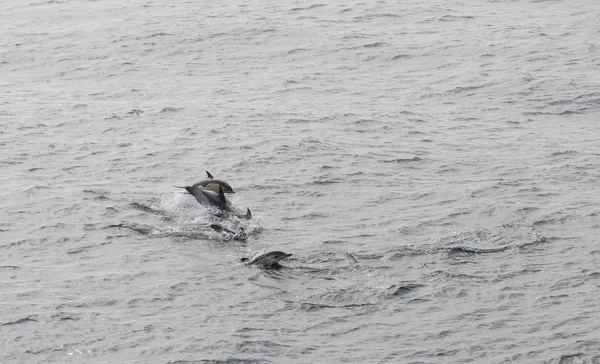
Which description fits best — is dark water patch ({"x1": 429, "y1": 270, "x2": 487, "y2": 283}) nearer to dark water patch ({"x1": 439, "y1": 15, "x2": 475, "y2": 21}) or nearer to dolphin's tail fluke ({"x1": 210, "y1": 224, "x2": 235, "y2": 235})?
dolphin's tail fluke ({"x1": 210, "y1": 224, "x2": 235, "y2": 235})

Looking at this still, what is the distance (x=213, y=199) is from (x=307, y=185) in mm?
3882

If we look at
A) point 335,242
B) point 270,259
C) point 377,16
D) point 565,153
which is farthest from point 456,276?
point 377,16

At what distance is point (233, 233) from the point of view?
75.7 feet

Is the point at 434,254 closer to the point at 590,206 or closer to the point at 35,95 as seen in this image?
the point at 590,206

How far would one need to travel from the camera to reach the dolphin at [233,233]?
22.9 m

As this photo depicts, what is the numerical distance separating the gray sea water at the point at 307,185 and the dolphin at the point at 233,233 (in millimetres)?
245

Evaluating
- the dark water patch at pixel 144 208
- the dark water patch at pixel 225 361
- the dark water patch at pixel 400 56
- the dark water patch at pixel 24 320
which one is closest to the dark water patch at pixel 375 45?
the dark water patch at pixel 400 56

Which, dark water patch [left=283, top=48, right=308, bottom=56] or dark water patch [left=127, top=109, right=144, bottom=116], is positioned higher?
dark water patch [left=127, top=109, right=144, bottom=116]

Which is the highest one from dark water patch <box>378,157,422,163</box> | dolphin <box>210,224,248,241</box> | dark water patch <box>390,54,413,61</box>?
dolphin <box>210,224,248,241</box>

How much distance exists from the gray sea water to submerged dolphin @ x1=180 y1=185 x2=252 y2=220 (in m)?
0.34

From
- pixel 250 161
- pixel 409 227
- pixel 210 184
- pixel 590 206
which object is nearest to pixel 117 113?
pixel 250 161

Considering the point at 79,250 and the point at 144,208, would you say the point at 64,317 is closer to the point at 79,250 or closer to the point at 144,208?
the point at 79,250

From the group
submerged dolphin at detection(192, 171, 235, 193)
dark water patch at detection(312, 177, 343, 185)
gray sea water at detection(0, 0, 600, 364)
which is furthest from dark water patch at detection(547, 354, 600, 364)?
dark water patch at detection(312, 177, 343, 185)

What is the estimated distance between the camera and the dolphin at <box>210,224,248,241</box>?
22.9 m
